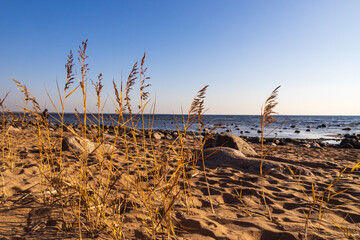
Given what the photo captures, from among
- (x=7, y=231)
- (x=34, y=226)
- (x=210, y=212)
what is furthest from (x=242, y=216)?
(x=7, y=231)

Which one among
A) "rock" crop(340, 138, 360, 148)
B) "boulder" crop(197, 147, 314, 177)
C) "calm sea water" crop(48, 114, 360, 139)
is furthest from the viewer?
"rock" crop(340, 138, 360, 148)

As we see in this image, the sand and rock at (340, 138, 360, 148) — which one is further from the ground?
the sand

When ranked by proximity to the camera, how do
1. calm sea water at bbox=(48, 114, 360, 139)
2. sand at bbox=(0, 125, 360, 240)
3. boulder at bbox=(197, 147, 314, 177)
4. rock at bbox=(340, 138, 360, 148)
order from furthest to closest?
rock at bbox=(340, 138, 360, 148)
boulder at bbox=(197, 147, 314, 177)
calm sea water at bbox=(48, 114, 360, 139)
sand at bbox=(0, 125, 360, 240)

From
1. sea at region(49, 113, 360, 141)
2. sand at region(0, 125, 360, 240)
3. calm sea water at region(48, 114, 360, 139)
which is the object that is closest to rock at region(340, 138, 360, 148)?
sea at region(49, 113, 360, 141)

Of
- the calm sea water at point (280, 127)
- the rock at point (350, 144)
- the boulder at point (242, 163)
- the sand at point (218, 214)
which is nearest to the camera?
the sand at point (218, 214)

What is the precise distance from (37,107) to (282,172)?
3.72 meters

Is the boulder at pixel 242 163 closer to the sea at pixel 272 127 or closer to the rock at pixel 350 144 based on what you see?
the sea at pixel 272 127

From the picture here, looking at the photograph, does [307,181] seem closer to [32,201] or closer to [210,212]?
[210,212]

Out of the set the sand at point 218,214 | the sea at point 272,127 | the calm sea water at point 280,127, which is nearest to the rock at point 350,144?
the sea at point 272,127

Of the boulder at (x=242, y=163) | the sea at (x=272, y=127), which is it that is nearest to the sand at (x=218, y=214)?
the sea at (x=272, y=127)

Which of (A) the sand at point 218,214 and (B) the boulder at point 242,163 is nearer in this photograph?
(A) the sand at point 218,214

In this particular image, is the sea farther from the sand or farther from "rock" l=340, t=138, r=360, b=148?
"rock" l=340, t=138, r=360, b=148

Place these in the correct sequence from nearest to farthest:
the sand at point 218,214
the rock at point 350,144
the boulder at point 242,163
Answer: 1. the sand at point 218,214
2. the boulder at point 242,163
3. the rock at point 350,144

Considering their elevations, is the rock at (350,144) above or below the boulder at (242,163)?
below
